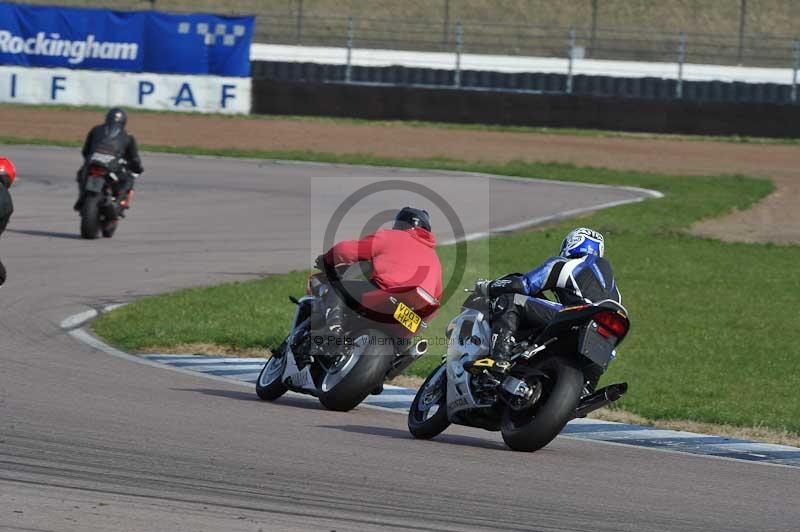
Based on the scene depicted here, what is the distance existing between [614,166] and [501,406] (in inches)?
913

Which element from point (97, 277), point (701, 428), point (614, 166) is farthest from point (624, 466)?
point (614, 166)

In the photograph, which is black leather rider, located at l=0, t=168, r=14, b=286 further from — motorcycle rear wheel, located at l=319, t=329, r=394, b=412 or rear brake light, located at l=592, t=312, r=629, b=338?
rear brake light, located at l=592, t=312, r=629, b=338

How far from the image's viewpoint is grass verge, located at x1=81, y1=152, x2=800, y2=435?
11088mm

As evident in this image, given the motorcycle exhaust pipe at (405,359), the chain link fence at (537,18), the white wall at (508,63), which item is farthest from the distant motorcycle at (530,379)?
the chain link fence at (537,18)

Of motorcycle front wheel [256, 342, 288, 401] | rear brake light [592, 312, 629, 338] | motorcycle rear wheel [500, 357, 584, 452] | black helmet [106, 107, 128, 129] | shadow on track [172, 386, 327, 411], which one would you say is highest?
black helmet [106, 107, 128, 129]

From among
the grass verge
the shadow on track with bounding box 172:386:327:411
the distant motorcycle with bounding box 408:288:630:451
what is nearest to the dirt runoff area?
the grass verge

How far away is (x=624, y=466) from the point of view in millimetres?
8125

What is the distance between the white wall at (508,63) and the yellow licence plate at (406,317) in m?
29.8

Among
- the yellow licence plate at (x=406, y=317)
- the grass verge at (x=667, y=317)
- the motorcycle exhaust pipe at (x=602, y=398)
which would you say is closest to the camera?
the motorcycle exhaust pipe at (x=602, y=398)

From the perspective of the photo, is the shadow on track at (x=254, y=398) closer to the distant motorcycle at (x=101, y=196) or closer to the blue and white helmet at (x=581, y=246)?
the blue and white helmet at (x=581, y=246)

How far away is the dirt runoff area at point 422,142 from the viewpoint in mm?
31656

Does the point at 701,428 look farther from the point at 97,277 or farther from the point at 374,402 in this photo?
the point at 97,277

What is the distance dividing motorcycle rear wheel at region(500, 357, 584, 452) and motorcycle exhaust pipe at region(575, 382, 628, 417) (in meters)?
0.18

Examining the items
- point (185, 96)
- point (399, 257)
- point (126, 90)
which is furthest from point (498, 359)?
point (126, 90)
